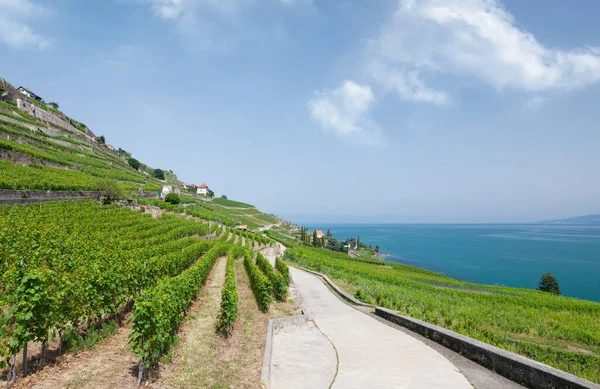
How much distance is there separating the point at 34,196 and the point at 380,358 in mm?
37454

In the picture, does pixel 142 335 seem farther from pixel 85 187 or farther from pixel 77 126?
pixel 77 126

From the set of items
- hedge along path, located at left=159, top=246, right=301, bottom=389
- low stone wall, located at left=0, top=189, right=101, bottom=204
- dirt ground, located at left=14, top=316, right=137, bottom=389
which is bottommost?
hedge along path, located at left=159, top=246, right=301, bottom=389

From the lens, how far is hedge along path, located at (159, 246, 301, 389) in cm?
775

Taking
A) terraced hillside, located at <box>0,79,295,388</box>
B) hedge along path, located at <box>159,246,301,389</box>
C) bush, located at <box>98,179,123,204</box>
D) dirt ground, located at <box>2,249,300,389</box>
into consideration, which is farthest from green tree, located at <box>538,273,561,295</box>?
bush, located at <box>98,179,123,204</box>

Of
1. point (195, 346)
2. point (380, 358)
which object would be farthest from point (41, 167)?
point (380, 358)

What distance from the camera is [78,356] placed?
26.4 feet

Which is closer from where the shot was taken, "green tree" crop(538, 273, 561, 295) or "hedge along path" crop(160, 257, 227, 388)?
"hedge along path" crop(160, 257, 227, 388)

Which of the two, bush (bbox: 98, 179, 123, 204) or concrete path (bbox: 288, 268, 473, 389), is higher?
bush (bbox: 98, 179, 123, 204)

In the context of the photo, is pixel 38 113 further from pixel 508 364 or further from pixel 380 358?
pixel 508 364

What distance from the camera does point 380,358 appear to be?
9242 millimetres

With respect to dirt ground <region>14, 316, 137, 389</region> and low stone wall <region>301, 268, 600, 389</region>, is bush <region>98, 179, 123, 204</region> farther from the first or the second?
low stone wall <region>301, 268, 600, 389</region>

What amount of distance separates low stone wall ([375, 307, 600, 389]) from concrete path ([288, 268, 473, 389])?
72cm

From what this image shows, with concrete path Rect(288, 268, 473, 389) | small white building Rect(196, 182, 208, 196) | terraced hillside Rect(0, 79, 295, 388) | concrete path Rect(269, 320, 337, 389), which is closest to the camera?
terraced hillside Rect(0, 79, 295, 388)

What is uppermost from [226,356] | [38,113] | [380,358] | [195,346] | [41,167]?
[38,113]
